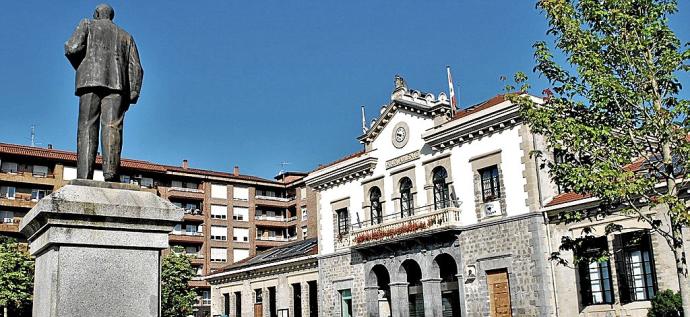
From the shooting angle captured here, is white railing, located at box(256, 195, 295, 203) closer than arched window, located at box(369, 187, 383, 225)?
No

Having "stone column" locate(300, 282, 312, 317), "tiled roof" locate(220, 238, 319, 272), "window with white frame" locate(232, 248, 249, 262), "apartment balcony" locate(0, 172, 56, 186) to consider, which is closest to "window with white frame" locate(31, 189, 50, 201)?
"apartment balcony" locate(0, 172, 56, 186)

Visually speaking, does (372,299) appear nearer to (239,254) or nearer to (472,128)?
(472,128)

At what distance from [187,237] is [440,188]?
146 ft

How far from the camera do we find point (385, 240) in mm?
31875

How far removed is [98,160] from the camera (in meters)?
61.3

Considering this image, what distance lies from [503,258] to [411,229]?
4502 mm

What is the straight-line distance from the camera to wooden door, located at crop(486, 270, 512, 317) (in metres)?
27.6

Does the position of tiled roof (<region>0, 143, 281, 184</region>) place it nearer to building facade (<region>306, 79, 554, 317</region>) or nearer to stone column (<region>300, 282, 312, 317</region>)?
stone column (<region>300, 282, 312, 317</region>)

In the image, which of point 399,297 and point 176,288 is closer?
point 399,297

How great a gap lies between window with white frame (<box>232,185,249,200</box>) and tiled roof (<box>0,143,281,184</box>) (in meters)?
1.06

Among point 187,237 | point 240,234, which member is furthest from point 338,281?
point 240,234

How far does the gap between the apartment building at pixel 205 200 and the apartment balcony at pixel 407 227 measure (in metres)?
33.4

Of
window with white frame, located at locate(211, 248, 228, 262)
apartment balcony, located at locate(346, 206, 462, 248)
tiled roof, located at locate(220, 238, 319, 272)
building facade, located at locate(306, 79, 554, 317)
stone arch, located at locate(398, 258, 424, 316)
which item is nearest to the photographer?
building facade, located at locate(306, 79, 554, 317)

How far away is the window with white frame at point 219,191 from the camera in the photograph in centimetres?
7413
